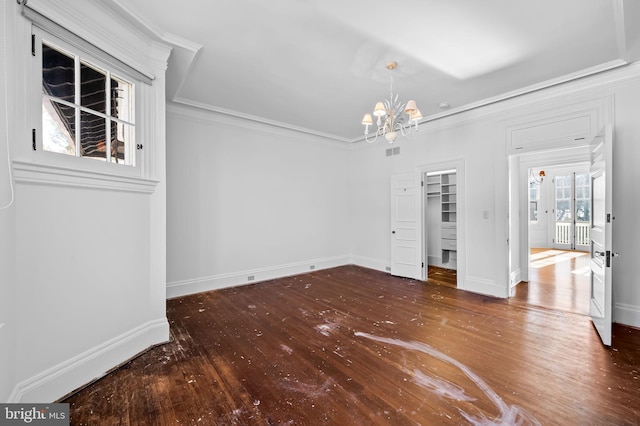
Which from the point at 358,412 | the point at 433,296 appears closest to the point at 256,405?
the point at 358,412

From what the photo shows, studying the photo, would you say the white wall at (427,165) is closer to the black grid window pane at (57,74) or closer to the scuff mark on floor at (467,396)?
the scuff mark on floor at (467,396)

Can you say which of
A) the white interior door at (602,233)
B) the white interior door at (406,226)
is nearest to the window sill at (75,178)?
the white interior door at (406,226)

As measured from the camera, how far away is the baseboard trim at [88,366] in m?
1.84

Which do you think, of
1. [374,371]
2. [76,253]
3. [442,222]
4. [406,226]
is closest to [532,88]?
[406,226]

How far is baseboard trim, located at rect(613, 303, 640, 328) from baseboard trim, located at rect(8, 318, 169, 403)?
5291 mm

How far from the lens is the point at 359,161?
6742 millimetres

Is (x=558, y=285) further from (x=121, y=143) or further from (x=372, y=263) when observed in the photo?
(x=121, y=143)

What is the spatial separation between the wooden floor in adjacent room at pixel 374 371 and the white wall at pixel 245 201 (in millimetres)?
1072

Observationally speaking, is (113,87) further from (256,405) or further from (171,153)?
(256,405)

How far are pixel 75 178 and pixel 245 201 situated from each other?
311cm

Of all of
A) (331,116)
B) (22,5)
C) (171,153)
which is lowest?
(171,153)

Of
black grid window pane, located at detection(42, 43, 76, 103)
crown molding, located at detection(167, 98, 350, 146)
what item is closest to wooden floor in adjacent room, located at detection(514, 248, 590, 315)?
crown molding, located at detection(167, 98, 350, 146)

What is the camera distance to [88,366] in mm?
2174

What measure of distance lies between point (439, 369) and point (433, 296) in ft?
7.15
